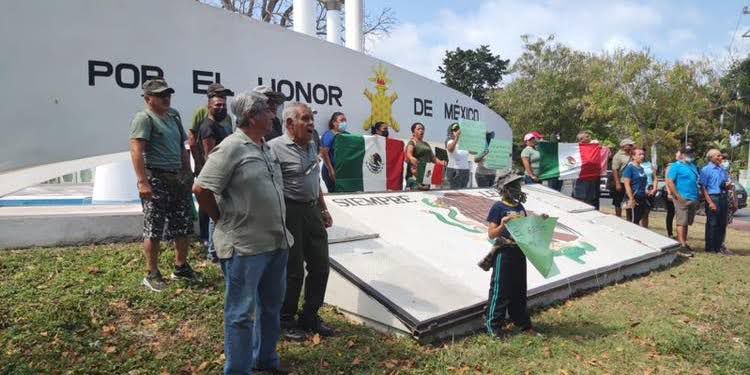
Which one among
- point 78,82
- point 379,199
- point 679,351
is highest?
point 78,82

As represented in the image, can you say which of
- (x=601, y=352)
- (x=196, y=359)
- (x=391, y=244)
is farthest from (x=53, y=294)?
(x=601, y=352)

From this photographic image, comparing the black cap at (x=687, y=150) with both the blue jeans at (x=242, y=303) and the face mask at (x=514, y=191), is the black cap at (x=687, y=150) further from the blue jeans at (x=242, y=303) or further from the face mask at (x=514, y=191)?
the blue jeans at (x=242, y=303)

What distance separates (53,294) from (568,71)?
3744cm

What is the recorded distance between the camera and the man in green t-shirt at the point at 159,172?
4.51 metres

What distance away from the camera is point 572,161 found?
10.8 metres

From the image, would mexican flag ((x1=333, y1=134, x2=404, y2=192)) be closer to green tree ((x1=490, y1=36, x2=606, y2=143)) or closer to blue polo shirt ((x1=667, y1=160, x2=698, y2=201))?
blue polo shirt ((x1=667, y1=160, x2=698, y2=201))

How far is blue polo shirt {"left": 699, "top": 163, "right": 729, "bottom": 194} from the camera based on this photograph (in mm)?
9016

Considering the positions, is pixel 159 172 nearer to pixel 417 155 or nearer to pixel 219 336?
pixel 219 336

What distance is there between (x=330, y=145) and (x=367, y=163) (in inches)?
28.7

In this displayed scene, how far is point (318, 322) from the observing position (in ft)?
14.2

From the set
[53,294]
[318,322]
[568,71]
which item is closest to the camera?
[318,322]

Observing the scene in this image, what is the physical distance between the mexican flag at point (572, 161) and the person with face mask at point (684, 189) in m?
1.77

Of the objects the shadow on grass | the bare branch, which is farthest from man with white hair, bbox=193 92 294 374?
the bare branch

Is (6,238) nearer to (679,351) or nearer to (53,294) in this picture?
(53,294)
